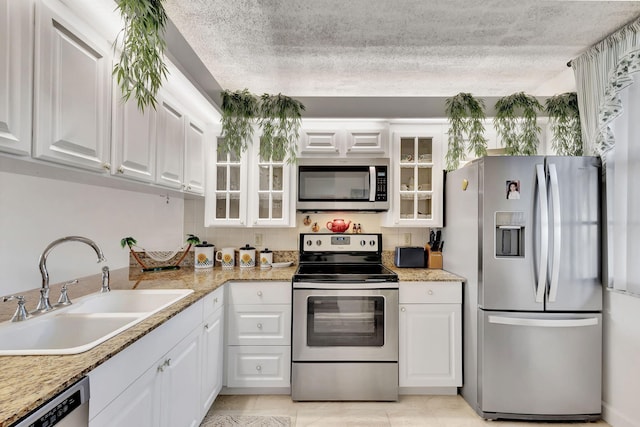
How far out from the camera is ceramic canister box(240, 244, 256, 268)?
2.88 m

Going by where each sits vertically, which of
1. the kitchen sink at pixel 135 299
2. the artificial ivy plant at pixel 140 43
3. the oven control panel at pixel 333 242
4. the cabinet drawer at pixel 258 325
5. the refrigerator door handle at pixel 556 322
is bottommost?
the cabinet drawer at pixel 258 325

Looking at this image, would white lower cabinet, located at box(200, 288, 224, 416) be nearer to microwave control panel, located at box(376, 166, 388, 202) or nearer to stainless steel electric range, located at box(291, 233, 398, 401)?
stainless steel electric range, located at box(291, 233, 398, 401)

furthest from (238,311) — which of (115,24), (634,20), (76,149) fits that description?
(634,20)

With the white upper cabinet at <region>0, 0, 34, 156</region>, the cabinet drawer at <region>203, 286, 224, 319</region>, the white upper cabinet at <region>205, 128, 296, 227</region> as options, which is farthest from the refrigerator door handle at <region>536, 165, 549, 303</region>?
the white upper cabinet at <region>0, 0, 34, 156</region>

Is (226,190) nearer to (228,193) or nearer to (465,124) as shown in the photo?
(228,193)

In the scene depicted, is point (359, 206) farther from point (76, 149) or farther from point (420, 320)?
point (76, 149)

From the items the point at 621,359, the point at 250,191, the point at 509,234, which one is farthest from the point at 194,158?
the point at 621,359

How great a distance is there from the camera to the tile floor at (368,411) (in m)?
2.15

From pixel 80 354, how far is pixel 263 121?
2.08 m

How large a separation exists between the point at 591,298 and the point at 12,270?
3511 millimetres

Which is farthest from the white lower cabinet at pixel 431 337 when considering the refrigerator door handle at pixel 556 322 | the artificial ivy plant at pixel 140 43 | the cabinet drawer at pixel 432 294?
the artificial ivy plant at pixel 140 43

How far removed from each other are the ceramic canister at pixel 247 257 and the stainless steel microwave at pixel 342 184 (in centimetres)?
62

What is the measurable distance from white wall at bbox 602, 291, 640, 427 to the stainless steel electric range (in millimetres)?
1416

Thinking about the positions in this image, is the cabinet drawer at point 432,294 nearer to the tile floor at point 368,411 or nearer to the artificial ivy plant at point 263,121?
the tile floor at point 368,411
